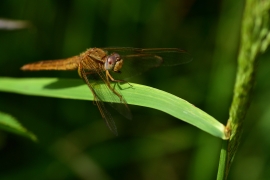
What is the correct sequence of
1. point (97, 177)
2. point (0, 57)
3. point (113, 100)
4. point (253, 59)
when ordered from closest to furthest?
point (253, 59) < point (113, 100) < point (97, 177) < point (0, 57)

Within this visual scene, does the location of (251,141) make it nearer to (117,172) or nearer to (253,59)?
(117,172)

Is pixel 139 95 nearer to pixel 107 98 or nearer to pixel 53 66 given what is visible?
pixel 107 98

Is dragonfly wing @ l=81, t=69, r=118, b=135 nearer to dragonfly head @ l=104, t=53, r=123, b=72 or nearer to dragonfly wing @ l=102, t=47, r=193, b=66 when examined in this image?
dragonfly head @ l=104, t=53, r=123, b=72

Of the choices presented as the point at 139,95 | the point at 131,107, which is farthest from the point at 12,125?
the point at 131,107

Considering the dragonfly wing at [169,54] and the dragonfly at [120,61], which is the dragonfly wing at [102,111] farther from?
the dragonfly wing at [169,54]

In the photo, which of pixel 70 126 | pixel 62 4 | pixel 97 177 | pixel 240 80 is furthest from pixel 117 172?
pixel 240 80

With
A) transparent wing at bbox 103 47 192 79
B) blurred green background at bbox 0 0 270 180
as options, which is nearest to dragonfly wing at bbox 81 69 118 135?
transparent wing at bbox 103 47 192 79
